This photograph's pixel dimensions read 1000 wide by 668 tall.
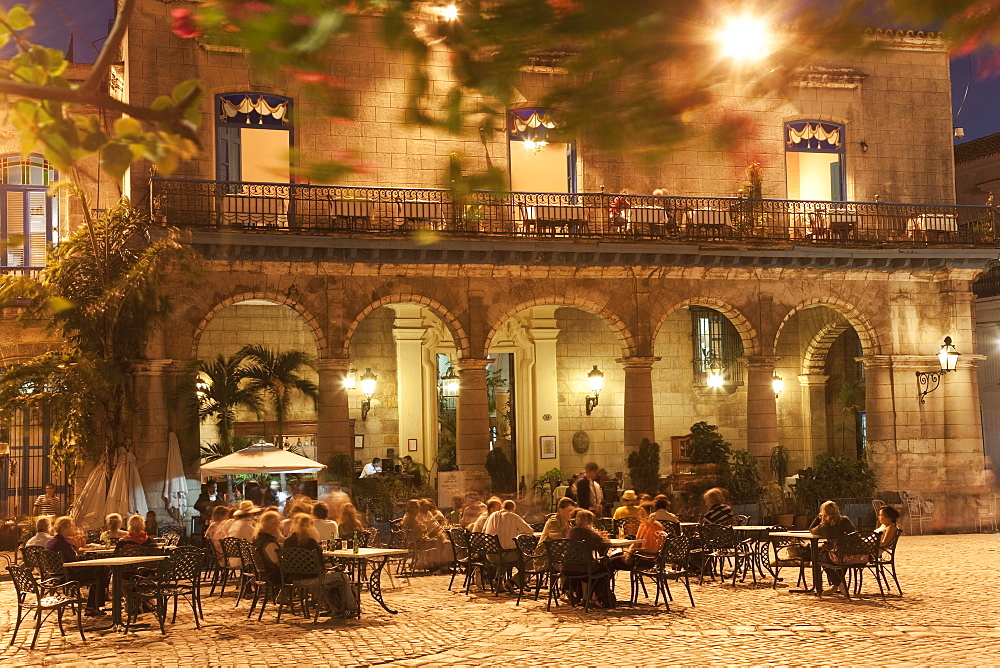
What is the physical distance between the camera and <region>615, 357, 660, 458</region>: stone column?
22.5 metres

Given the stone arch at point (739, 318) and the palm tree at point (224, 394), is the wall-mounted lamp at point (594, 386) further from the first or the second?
the palm tree at point (224, 394)

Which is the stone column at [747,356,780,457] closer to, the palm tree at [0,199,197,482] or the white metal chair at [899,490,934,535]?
the white metal chair at [899,490,934,535]

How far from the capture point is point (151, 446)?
65.3ft

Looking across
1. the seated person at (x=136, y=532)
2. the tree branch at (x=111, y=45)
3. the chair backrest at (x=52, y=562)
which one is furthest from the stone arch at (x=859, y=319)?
the tree branch at (x=111, y=45)

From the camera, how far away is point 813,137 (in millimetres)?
24094

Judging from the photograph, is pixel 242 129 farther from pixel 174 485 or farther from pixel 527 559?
pixel 527 559

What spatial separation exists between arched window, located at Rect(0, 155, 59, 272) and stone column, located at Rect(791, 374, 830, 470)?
15651mm

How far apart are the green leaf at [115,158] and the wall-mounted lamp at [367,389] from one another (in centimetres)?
2065

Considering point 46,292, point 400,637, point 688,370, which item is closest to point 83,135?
point 400,637

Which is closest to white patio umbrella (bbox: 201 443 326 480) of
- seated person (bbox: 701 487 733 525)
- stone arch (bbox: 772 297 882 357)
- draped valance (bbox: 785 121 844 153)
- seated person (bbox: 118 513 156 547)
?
seated person (bbox: 118 513 156 547)

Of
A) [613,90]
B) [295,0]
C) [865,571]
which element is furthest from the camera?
[865,571]

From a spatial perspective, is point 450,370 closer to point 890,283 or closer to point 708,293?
point 708,293

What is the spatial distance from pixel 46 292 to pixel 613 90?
1705 cm

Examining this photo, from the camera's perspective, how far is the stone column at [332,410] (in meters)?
20.9
